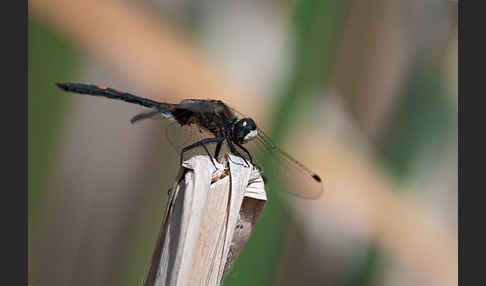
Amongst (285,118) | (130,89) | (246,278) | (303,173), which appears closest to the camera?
(303,173)

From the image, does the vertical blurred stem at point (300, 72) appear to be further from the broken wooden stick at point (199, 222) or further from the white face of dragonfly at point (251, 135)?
the broken wooden stick at point (199, 222)

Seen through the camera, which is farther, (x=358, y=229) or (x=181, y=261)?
(x=358, y=229)

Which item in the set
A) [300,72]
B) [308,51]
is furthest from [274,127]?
[308,51]

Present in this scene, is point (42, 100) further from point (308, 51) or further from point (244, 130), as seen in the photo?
point (308, 51)

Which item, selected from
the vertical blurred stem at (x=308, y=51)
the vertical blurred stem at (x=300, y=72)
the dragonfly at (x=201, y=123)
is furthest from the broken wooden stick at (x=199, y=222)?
the vertical blurred stem at (x=308, y=51)

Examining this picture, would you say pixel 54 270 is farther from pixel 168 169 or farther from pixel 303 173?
pixel 303 173

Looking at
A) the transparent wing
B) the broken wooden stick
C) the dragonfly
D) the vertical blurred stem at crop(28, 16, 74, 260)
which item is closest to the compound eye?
the dragonfly

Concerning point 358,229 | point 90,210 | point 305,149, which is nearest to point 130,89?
point 90,210
